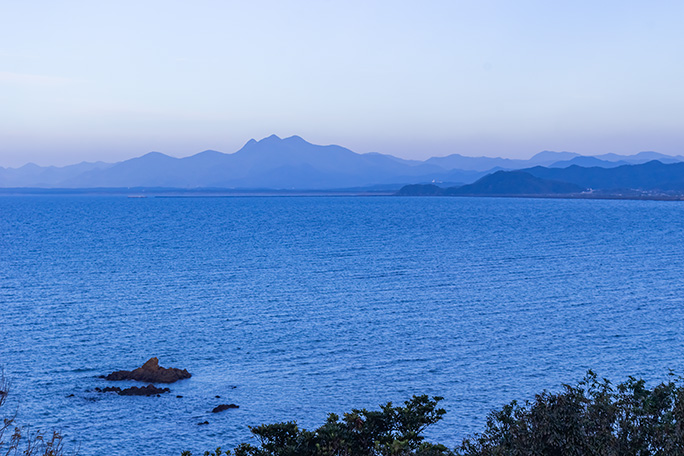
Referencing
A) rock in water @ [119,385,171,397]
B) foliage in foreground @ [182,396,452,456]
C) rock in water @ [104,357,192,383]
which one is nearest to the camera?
foliage in foreground @ [182,396,452,456]

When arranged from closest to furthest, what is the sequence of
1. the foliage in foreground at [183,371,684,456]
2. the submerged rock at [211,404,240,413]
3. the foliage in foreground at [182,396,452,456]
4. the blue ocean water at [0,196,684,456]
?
1. the foliage in foreground at [183,371,684,456]
2. the foliage in foreground at [182,396,452,456]
3. the submerged rock at [211,404,240,413]
4. the blue ocean water at [0,196,684,456]

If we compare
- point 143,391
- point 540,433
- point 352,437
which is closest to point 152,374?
point 143,391

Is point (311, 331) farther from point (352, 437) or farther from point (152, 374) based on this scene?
point (352, 437)

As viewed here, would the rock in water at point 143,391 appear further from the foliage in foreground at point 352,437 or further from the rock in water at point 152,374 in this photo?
the foliage in foreground at point 352,437

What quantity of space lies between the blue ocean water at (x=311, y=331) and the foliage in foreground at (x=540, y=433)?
14.1 m

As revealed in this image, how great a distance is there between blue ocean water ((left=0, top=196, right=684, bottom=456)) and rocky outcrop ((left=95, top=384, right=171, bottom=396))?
837 mm

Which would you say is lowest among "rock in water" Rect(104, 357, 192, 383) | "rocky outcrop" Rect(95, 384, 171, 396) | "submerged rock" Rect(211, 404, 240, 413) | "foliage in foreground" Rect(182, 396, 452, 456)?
"submerged rock" Rect(211, 404, 240, 413)

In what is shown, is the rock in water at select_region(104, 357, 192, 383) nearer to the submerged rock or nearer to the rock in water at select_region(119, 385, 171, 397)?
the rock in water at select_region(119, 385, 171, 397)

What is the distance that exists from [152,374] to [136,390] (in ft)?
7.64

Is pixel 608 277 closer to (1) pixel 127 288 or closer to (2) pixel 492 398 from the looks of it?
(2) pixel 492 398

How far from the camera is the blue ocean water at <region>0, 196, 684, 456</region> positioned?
1474 inches

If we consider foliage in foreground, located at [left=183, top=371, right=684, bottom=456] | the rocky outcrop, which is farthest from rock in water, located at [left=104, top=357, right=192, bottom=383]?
foliage in foreground, located at [left=183, top=371, right=684, bottom=456]

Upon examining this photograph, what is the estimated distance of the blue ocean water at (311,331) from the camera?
3744 centimetres

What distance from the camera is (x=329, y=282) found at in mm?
78938
